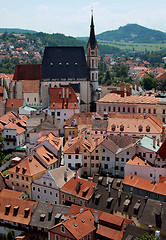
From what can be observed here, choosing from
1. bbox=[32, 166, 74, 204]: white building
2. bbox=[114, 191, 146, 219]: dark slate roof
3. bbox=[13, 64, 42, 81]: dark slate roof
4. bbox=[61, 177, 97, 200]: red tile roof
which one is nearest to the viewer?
bbox=[114, 191, 146, 219]: dark slate roof

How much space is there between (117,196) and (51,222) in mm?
10770

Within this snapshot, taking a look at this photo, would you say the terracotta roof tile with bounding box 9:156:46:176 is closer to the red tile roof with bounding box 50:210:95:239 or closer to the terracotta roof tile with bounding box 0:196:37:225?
the terracotta roof tile with bounding box 0:196:37:225

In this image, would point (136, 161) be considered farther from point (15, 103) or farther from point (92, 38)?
point (92, 38)

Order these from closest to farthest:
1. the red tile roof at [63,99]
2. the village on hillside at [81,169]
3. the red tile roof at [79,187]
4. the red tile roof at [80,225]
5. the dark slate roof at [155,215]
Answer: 1. the red tile roof at [80,225]
2. the dark slate roof at [155,215]
3. the village on hillside at [81,169]
4. the red tile roof at [79,187]
5. the red tile roof at [63,99]

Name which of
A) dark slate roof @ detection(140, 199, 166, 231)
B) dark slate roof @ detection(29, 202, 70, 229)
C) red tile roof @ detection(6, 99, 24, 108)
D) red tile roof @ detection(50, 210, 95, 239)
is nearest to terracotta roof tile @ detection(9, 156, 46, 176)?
dark slate roof @ detection(29, 202, 70, 229)

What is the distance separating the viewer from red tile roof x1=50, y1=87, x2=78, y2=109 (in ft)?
301

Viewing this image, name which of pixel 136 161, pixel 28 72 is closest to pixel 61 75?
pixel 28 72

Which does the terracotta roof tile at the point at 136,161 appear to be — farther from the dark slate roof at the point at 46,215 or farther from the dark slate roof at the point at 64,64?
the dark slate roof at the point at 64,64

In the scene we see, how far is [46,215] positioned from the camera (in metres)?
55.2

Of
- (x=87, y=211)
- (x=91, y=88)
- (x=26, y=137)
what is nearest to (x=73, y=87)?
(x=91, y=88)

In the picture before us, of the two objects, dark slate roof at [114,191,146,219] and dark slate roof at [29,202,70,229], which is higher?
dark slate roof at [114,191,146,219]

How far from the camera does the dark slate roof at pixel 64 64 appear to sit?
106438mm

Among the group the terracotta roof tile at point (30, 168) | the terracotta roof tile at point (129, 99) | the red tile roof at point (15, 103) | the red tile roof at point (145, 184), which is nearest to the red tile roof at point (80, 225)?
the red tile roof at point (145, 184)

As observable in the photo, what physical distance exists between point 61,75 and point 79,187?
52.7 metres
